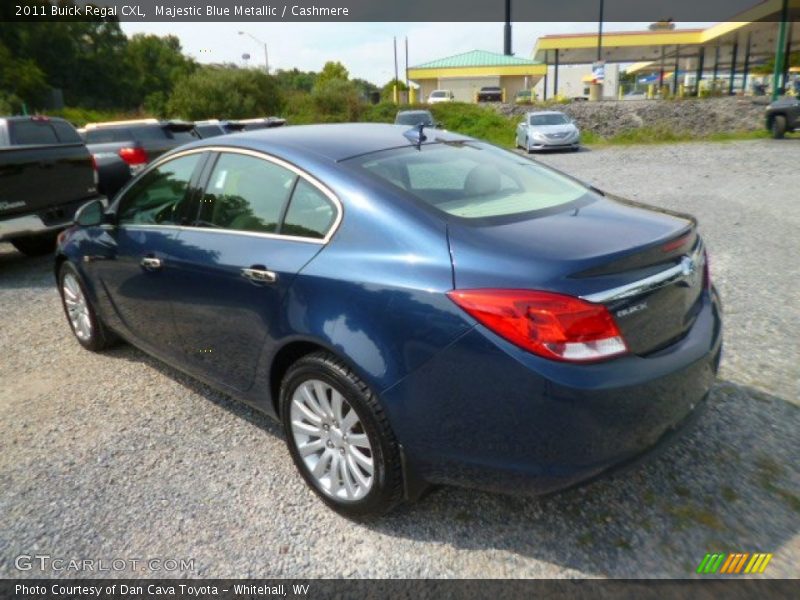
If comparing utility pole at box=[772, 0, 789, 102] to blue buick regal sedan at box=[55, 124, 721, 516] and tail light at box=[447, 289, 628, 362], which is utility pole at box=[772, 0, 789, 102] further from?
tail light at box=[447, 289, 628, 362]

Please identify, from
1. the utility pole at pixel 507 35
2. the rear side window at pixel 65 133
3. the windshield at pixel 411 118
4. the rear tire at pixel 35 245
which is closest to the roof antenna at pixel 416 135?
the rear tire at pixel 35 245

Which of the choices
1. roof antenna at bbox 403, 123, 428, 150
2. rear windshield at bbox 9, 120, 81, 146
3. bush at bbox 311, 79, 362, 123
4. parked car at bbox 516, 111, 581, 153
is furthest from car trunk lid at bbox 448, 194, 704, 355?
bush at bbox 311, 79, 362, 123

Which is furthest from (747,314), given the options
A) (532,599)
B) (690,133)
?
(690,133)

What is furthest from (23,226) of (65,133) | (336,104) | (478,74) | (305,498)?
(478,74)

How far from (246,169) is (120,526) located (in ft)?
5.85

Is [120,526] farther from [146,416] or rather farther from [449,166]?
[449,166]

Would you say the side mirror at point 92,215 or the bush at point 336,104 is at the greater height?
the bush at point 336,104

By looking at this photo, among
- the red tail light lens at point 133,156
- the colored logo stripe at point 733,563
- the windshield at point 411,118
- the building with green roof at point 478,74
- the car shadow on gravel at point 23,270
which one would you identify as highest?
the building with green roof at point 478,74

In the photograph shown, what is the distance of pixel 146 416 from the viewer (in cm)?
361

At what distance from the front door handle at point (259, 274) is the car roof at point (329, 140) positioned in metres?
0.59

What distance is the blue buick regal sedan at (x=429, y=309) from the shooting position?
6.75 feet

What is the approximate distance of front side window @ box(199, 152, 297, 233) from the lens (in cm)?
287

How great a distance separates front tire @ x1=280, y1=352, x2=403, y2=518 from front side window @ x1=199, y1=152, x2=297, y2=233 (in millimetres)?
759

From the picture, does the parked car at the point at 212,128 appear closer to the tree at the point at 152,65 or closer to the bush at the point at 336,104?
the bush at the point at 336,104
